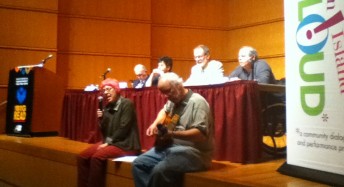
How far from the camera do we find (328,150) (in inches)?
110

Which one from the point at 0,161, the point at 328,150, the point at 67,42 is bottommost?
the point at 0,161

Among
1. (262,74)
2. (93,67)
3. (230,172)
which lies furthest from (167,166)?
(93,67)

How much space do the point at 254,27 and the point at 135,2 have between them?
203cm

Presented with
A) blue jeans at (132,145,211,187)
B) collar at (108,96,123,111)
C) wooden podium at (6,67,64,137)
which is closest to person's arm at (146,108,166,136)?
blue jeans at (132,145,211,187)

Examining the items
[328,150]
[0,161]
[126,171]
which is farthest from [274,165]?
[0,161]

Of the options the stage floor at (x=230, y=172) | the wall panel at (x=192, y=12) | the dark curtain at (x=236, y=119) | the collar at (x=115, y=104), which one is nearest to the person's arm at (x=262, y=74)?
the dark curtain at (x=236, y=119)

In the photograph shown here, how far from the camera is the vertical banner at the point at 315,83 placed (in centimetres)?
274

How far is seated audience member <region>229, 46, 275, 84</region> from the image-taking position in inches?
166

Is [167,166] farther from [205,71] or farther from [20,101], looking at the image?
[20,101]

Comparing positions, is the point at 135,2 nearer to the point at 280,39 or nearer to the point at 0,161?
the point at 280,39

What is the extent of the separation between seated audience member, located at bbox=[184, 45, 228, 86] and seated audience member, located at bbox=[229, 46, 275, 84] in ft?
0.55

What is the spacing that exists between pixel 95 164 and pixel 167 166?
1009 mm

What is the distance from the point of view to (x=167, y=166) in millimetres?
3039

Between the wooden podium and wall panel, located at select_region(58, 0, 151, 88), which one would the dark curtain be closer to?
the wooden podium
